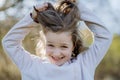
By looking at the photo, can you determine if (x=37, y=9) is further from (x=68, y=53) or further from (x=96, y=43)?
(x=96, y=43)

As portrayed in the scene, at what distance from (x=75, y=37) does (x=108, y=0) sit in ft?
24.4

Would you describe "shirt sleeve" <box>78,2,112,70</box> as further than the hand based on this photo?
Yes

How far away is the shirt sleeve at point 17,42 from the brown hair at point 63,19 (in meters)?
0.07

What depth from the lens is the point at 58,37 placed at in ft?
11.6

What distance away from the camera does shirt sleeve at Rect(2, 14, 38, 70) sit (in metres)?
3.60

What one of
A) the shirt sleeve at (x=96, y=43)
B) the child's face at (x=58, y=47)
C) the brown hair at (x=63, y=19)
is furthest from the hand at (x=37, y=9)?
the shirt sleeve at (x=96, y=43)

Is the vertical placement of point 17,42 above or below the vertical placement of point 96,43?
above

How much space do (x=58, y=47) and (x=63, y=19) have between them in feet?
0.62

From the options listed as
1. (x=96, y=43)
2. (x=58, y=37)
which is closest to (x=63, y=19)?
(x=58, y=37)

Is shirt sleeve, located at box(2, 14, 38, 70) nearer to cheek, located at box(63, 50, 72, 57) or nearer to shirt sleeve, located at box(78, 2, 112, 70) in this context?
cheek, located at box(63, 50, 72, 57)

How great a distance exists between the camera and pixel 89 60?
146 inches

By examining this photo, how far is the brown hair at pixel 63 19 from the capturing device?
3.57 m

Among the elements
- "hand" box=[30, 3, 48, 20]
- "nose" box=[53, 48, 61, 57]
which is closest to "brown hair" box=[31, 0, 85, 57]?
"hand" box=[30, 3, 48, 20]

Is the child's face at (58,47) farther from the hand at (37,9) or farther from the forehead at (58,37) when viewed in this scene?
the hand at (37,9)
